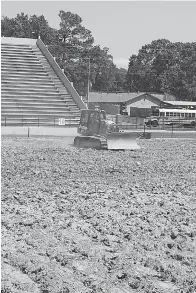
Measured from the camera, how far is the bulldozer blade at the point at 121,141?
20.0 m

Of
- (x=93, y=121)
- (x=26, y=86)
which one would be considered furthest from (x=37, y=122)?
(x=93, y=121)

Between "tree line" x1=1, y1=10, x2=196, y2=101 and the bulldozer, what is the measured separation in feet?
153

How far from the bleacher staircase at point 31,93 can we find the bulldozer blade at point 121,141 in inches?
586

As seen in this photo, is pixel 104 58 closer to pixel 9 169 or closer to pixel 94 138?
pixel 94 138

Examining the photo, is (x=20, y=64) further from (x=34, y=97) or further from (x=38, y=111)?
(x=38, y=111)

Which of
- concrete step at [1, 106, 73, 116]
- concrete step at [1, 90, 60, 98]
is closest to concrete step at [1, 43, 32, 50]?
concrete step at [1, 90, 60, 98]

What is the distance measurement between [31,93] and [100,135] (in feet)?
60.6

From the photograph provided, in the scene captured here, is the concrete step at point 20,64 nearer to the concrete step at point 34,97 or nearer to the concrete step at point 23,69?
the concrete step at point 23,69

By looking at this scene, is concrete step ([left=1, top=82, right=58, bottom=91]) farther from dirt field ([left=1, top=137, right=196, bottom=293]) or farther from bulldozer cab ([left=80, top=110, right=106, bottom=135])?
dirt field ([left=1, top=137, right=196, bottom=293])

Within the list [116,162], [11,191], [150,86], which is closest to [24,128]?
[116,162]

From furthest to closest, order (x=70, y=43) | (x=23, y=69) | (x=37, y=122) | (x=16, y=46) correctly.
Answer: (x=70, y=43), (x=16, y=46), (x=23, y=69), (x=37, y=122)

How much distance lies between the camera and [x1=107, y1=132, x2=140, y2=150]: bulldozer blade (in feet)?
65.7

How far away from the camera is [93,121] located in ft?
72.3

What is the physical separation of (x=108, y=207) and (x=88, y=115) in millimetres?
12674
